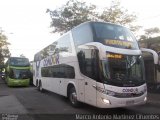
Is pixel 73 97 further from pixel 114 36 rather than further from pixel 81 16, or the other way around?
pixel 81 16

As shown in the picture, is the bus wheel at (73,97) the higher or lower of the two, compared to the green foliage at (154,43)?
lower

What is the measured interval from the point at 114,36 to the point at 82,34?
1634 mm

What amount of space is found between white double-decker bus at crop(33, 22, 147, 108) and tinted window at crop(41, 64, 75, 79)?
17 centimetres

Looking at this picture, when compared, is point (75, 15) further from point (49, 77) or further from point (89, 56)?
point (89, 56)

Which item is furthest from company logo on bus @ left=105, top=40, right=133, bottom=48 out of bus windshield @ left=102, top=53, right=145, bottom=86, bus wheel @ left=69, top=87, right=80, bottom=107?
bus wheel @ left=69, top=87, right=80, bottom=107

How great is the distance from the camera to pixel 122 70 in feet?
34.3

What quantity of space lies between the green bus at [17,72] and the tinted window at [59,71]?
904cm

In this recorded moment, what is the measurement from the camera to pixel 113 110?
12109 millimetres

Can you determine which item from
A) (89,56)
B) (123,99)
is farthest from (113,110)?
(89,56)

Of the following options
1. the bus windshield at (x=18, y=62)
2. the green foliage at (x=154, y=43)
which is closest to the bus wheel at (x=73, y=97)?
the green foliage at (x=154, y=43)

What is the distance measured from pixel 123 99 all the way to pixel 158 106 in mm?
3613

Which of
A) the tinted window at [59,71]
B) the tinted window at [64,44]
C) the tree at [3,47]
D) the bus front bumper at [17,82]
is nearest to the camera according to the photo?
the tinted window at [59,71]

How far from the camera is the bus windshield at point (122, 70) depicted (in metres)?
10.3

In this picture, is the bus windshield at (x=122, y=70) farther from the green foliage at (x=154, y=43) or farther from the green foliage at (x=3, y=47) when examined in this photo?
Answer: the green foliage at (x=3, y=47)
